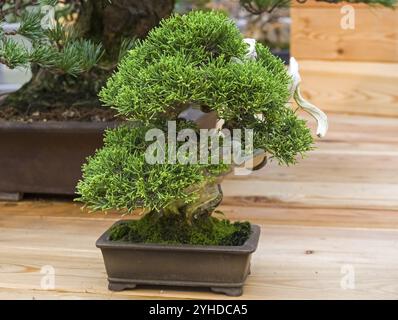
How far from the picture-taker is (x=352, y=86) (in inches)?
116

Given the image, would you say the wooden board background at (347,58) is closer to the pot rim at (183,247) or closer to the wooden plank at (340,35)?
the wooden plank at (340,35)

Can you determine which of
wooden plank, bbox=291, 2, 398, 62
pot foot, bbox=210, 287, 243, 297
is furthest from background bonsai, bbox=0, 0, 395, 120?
wooden plank, bbox=291, 2, 398, 62

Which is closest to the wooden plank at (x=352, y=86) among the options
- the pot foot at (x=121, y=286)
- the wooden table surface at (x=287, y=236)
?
the wooden table surface at (x=287, y=236)

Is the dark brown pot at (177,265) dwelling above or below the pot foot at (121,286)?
above

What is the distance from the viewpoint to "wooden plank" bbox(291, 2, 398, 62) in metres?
2.86

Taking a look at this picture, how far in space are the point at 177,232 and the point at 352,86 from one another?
71.9 inches

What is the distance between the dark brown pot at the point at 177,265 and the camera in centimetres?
126

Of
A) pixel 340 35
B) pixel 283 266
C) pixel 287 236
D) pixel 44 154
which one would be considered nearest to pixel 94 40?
pixel 44 154

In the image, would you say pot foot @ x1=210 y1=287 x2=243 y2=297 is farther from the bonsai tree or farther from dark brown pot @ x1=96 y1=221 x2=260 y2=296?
the bonsai tree

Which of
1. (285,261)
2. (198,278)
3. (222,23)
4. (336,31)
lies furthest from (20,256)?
(336,31)

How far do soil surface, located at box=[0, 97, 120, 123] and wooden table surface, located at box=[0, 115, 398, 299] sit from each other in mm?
228

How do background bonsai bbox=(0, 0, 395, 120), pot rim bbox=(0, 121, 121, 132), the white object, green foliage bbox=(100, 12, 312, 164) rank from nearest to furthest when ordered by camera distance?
green foliage bbox=(100, 12, 312, 164)
the white object
pot rim bbox=(0, 121, 121, 132)
background bonsai bbox=(0, 0, 395, 120)

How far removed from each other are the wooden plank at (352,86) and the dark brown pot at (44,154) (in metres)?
1.43

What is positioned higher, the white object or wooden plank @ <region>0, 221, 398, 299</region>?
the white object
